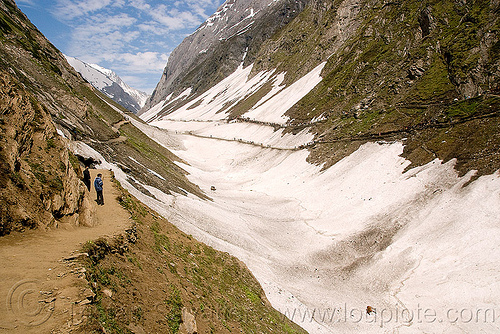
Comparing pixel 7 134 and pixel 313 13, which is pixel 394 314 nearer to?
pixel 7 134

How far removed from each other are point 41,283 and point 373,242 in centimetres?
2519

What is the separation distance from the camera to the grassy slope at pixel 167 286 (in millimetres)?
7797

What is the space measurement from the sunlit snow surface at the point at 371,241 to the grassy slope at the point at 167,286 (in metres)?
3.77

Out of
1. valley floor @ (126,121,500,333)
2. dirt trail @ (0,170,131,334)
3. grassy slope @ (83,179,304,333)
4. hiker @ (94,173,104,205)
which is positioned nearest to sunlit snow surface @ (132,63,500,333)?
valley floor @ (126,121,500,333)

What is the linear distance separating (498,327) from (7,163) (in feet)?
74.5

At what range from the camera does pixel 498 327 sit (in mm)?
15281

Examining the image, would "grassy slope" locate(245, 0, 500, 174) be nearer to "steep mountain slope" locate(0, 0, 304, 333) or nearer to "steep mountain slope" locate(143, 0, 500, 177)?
"steep mountain slope" locate(143, 0, 500, 177)

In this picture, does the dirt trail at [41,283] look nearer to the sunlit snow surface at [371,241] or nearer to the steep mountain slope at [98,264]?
the steep mountain slope at [98,264]

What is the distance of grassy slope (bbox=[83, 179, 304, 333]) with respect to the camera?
780cm

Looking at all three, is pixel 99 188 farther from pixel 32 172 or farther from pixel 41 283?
pixel 41 283

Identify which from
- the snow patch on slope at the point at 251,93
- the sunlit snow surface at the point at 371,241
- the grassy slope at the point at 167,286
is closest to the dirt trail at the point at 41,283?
the grassy slope at the point at 167,286

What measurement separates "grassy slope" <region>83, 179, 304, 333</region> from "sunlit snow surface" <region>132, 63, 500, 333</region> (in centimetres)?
377

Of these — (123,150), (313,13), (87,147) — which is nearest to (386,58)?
(123,150)

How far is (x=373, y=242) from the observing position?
85.8ft
